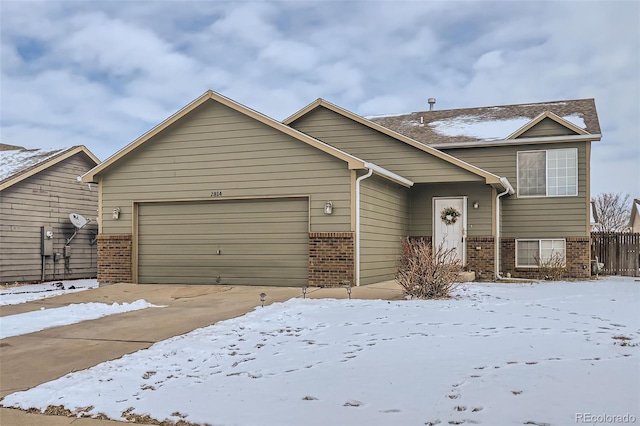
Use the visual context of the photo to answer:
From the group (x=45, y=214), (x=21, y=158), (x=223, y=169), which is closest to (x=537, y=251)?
(x=223, y=169)

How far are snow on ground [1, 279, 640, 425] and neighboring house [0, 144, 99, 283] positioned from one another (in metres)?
13.0

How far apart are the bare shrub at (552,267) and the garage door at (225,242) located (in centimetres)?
797

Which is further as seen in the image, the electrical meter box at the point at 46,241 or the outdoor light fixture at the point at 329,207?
A: the electrical meter box at the point at 46,241

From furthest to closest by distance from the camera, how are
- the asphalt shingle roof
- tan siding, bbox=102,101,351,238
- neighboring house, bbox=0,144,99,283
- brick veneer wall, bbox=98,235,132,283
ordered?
the asphalt shingle roof < neighboring house, bbox=0,144,99,283 < brick veneer wall, bbox=98,235,132,283 < tan siding, bbox=102,101,351,238

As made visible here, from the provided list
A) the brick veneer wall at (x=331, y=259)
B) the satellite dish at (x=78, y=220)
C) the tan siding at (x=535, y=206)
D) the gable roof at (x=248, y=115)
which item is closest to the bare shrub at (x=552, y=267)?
the tan siding at (x=535, y=206)

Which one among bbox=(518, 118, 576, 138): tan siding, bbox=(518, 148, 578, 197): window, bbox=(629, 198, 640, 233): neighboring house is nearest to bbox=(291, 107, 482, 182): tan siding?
bbox=(518, 148, 578, 197): window

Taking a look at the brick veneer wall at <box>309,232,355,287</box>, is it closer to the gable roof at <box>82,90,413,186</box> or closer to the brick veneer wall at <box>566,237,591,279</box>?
the gable roof at <box>82,90,413,186</box>

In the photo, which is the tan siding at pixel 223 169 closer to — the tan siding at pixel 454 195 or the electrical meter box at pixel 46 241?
the tan siding at pixel 454 195

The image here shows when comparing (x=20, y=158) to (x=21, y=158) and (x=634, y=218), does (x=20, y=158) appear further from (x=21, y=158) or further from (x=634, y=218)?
(x=634, y=218)

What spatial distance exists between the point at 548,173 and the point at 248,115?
369 inches

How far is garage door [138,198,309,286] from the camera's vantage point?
43.6 feet

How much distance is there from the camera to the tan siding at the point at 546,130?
55.9ft

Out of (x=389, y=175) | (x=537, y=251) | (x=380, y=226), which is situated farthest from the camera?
(x=537, y=251)

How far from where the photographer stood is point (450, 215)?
1678 cm
